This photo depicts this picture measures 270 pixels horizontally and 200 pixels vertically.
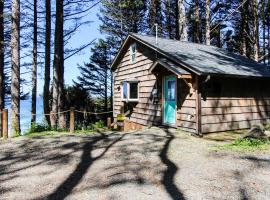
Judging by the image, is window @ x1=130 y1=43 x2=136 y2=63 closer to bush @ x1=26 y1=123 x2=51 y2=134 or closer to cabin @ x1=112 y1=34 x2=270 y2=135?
cabin @ x1=112 y1=34 x2=270 y2=135

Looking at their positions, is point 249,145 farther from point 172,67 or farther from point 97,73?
point 97,73

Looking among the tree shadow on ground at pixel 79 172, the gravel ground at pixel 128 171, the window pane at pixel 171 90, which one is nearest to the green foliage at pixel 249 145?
the gravel ground at pixel 128 171

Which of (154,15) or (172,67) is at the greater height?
(154,15)

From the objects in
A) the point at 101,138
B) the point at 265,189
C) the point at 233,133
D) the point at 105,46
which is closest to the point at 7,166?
the point at 101,138

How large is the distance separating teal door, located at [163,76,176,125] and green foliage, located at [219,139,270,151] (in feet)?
12.0

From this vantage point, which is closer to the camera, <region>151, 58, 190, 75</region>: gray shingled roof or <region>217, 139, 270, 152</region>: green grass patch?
<region>217, 139, 270, 152</region>: green grass patch

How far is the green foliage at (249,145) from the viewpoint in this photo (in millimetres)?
8798

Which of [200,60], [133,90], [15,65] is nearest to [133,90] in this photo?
[133,90]

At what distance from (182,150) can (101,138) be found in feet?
10.7

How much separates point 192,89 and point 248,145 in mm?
3188

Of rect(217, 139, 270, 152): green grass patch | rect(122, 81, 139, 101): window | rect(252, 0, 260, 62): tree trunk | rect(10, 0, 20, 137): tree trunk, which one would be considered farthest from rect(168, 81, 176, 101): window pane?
rect(252, 0, 260, 62): tree trunk

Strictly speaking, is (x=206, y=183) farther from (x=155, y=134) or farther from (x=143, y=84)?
(x=143, y=84)

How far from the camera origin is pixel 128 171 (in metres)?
6.66

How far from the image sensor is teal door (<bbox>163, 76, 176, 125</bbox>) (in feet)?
42.3
